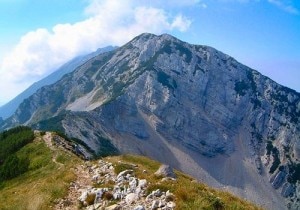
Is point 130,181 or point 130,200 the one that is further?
point 130,181

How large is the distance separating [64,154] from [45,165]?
365 cm

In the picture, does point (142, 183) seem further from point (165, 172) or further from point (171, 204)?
point (165, 172)

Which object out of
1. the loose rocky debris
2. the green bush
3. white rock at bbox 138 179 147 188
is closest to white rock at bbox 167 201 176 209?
white rock at bbox 138 179 147 188

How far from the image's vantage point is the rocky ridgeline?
24719 mm

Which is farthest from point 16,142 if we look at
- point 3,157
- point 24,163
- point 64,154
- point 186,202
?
point 186,202

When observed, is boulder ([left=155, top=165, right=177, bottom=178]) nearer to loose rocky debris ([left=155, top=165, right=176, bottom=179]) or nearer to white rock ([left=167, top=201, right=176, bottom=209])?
loose rocky debris ([left=155, top=165, right=176, bottom=179])

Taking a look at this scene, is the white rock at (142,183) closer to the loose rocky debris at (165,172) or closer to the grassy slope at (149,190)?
the grassy slope at (149,190)

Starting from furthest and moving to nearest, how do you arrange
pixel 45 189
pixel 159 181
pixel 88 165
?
pixel 88 165
pixel 45 189
pixel 159 181

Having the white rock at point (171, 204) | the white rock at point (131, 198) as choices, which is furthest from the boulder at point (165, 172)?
the white rock at point (171, 204)

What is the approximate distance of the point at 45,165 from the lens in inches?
2286

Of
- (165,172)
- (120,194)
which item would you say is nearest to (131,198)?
(120,194)

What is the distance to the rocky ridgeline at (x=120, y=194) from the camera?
973 inches

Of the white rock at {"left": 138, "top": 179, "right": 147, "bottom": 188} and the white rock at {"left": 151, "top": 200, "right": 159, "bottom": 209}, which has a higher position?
the white rock at {"left": 138, "top": 179, "right": 147, "bottom": 188}

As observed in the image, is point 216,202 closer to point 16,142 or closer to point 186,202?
point 186,202
